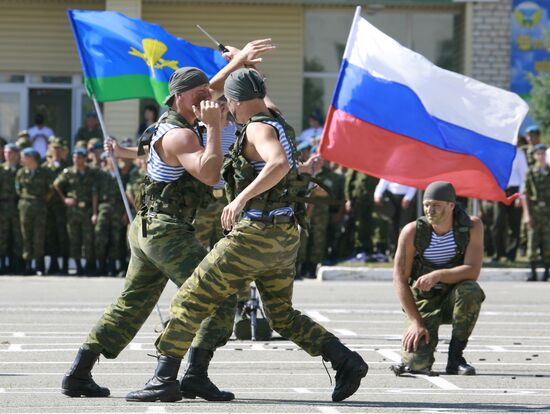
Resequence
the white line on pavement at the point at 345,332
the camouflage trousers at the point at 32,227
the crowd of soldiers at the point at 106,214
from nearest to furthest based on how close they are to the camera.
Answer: the white line on pavement at the point at 345,332, the crowd of soldiers at the point at 106,214, the camouflage trousers at the point at 32,227

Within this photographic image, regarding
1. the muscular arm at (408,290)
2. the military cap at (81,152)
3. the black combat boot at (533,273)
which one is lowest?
the black combat boot at (533,273)

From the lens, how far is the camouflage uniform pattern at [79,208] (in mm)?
22234

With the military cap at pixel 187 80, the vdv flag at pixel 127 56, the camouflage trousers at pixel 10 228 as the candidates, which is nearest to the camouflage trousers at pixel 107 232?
the camouflage trousers at pixel 10 228

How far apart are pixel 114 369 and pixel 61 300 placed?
266 inches

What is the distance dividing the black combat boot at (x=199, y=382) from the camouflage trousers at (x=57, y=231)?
14.4 meters

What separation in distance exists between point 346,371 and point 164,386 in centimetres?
111

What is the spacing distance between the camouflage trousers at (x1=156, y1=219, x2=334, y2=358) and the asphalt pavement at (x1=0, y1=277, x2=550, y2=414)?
48 cm

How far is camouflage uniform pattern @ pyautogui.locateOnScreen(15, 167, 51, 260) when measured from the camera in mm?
22266

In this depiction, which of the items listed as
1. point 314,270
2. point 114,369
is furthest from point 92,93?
point 314,270

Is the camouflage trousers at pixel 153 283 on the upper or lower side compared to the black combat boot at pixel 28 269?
upper

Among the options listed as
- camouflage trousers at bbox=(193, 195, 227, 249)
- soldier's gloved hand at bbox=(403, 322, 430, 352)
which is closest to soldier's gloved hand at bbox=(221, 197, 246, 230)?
soldier's gloved hand at bbox=(403, 322, 430, 352)

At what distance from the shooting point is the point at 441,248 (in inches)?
411

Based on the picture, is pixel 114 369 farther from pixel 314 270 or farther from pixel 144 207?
pixel 314 270

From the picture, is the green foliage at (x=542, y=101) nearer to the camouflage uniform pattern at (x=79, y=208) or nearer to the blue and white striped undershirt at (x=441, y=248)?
the camouflage uniform pattern at (x=79, y=208)
